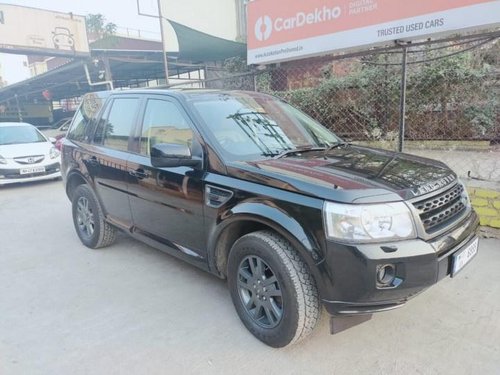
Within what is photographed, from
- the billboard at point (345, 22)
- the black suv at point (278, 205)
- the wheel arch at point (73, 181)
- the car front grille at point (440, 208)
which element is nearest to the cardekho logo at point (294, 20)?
the billboard at point (345, 22)

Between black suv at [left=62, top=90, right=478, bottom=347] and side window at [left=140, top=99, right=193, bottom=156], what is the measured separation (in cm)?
1

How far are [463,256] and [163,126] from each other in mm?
2552

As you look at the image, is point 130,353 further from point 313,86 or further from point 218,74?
point 218,74

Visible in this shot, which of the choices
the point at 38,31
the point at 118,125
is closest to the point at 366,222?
the point at 118,125

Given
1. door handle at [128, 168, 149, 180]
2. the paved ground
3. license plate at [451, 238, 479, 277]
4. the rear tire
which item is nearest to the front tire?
the paved ground

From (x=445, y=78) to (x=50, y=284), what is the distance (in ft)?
26.9

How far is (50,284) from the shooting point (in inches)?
148

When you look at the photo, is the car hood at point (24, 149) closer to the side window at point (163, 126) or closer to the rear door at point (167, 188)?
the rear door at point (167, 188)

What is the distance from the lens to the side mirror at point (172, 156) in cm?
290

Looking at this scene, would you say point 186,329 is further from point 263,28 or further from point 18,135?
point 18,135

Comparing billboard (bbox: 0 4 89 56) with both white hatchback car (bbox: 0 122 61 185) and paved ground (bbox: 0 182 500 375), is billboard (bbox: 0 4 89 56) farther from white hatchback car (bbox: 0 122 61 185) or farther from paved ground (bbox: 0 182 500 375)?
paved ground (bbox: 0 182 500 375)

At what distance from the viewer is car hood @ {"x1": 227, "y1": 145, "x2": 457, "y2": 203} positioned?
230 centimetres

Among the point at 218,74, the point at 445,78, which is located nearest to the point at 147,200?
the point at 445,78

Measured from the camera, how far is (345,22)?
16.7ft
